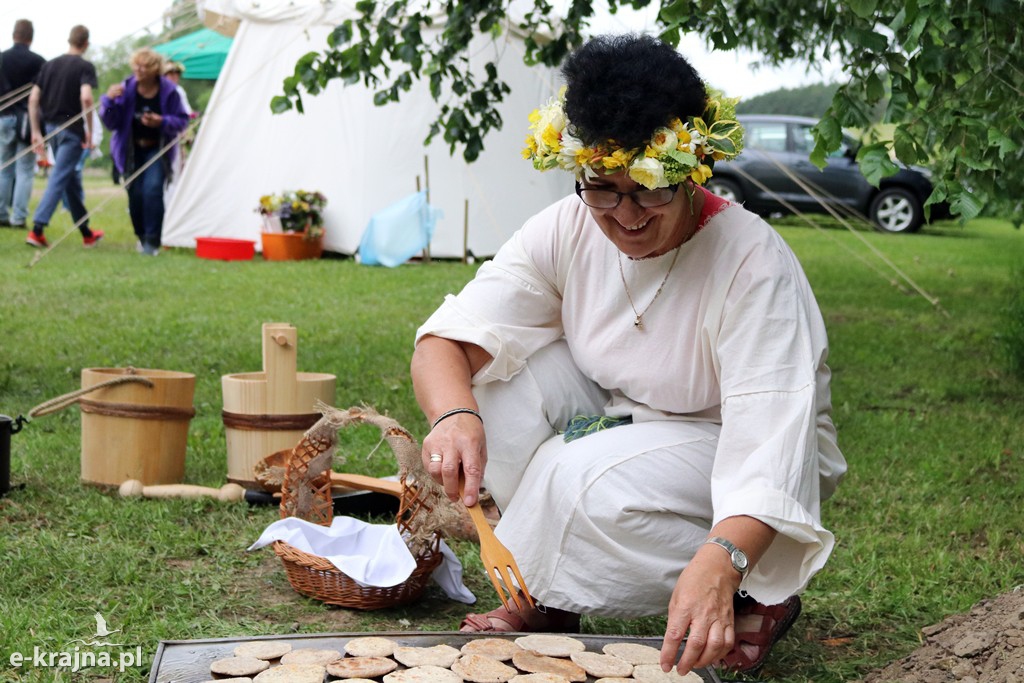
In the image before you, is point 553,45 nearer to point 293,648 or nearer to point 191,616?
point 191,616

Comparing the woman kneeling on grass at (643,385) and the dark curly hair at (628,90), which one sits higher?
the dark curly hair at (628,90)

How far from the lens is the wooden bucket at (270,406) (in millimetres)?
3215

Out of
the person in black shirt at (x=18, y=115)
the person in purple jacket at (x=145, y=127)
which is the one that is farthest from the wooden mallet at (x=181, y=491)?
the person in black shirt at (x=18, y=115)

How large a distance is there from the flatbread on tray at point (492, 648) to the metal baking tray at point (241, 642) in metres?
0.03

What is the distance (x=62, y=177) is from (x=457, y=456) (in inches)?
319

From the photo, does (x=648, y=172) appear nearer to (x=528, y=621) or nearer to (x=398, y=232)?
(x=528, y=621)

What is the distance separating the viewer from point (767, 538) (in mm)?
1767

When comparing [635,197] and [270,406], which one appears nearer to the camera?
[635,197]

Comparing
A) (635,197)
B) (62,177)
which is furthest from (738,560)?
(62,177)

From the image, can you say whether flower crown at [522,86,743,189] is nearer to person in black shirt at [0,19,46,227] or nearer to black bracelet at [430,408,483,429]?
black bracelet at [430,408,483,429]

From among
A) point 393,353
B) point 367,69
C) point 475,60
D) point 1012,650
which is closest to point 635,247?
point 1012,650

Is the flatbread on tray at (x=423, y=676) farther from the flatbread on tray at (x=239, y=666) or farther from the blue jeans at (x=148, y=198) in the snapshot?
the blue jeans at (x=148, y=198)

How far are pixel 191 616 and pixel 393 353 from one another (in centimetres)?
308

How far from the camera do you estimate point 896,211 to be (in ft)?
47.2
